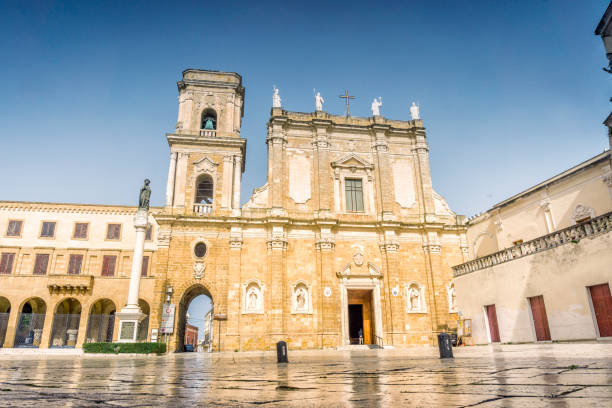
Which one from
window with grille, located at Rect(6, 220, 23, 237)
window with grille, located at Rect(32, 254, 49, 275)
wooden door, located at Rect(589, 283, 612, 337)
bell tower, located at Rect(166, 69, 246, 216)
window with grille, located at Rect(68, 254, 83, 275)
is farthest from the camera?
window with grille, located at Rect(6, 220, 23, 237)

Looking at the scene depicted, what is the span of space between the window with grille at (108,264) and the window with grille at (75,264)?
1500 mm

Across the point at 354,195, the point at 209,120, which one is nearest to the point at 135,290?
the point at 209,120

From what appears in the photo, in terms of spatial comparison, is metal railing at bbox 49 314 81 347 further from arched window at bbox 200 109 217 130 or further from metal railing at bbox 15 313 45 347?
arched window at bbox 200 109 217 130

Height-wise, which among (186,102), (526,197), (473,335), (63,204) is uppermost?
(186,102)

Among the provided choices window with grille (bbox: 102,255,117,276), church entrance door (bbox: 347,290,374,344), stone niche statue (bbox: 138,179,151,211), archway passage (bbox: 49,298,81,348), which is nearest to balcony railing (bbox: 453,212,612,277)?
church entrance door (bbox: 347,290,374,344)

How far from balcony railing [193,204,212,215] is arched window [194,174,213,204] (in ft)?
2.61

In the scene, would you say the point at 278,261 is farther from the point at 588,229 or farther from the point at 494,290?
the point at 588,229

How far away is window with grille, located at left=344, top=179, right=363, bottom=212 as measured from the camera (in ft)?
79.4


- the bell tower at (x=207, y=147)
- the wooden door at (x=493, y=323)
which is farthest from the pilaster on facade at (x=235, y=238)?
the wooden door at (x=493, y=323)

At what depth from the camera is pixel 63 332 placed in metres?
25.4

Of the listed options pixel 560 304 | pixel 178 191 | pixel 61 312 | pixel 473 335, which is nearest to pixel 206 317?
pixel 61 312

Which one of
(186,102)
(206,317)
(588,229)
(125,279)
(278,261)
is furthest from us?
(206,317)

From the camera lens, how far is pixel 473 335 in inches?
603

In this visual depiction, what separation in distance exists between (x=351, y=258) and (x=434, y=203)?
6.72m
